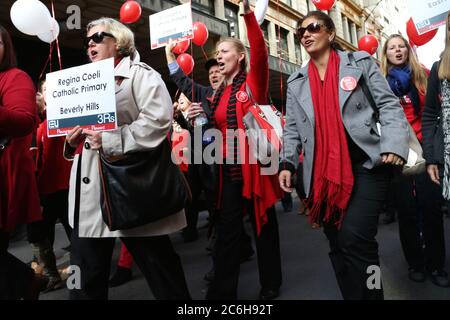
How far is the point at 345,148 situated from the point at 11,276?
1975 millimetres

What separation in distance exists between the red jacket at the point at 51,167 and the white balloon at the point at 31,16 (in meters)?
1.32

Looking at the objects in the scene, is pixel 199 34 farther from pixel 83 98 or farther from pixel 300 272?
pixel 83 98

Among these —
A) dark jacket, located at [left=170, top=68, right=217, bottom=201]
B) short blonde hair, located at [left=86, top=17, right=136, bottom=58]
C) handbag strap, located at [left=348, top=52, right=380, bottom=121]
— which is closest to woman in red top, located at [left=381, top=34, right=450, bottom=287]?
handbag strap, located at [left=348, top=52, right=380, bottom=121]

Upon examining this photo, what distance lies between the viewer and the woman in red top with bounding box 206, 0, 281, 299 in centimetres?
267

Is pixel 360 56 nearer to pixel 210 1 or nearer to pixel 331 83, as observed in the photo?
pixel 331 83

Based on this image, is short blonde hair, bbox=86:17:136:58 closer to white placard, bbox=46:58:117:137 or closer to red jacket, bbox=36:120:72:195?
white placard, bbox=46:58:117:137

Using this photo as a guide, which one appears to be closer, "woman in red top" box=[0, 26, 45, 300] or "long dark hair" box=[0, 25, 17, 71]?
"woman in red top" box=[0, 26, 45, 300]

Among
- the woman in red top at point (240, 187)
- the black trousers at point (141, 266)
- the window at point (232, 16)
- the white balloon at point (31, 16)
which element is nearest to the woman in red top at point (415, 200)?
the woman in red top at point (240, 187)

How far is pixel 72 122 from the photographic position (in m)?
1.98

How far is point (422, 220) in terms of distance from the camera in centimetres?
315

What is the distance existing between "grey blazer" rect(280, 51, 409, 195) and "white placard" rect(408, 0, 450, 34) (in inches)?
65.9

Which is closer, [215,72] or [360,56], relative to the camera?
[360,56]
